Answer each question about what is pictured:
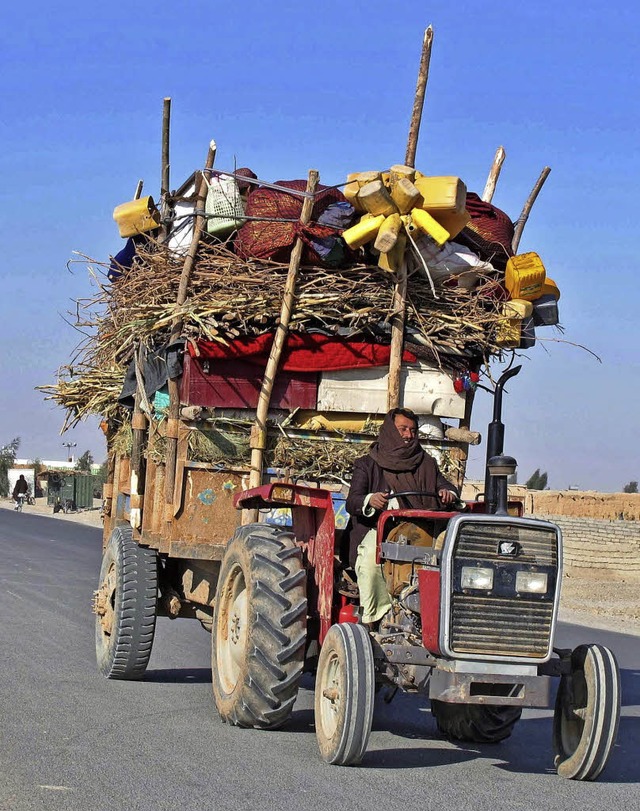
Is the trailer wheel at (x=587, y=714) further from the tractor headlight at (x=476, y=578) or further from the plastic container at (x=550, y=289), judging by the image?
the plastic container at (x=550, y=289)

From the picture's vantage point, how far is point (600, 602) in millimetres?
21656

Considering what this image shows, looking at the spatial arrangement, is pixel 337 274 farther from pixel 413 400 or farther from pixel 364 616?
pixel 364 616

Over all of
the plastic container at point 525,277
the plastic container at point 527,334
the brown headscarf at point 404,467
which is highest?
the plastic container at point 525,277

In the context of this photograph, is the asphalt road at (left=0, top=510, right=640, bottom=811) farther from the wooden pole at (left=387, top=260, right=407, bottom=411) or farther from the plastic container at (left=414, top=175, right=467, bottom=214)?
the plastic container at (left=414, top=175, right=467, bottom=214)

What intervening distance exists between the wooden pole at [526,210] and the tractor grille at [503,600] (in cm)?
426

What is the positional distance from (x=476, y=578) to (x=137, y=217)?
17.6 feet

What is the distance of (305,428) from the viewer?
8.95 meters

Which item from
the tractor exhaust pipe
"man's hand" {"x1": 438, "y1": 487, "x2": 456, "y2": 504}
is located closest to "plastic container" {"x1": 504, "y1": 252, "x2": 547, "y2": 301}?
the tractor exhaust pipe

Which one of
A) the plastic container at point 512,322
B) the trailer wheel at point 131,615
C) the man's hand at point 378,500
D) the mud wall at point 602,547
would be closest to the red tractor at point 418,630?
the man's hand at point 378,500

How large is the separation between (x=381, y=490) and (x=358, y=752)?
5.84 ft

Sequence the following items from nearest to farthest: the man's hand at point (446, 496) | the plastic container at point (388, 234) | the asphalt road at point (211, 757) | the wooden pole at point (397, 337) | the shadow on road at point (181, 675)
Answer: the asphalt road at point (211, 757)
the man's hand at point (446, 496)
the plastic container at point (388, 234)
the wooden pole at point (397, 337)
the shadow on road at point (181, 675)

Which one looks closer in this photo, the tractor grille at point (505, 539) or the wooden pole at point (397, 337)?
the tractor grille at point (505, 539)

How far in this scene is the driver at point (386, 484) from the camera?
686 centimetres

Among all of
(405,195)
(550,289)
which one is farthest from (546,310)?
(405,195)
